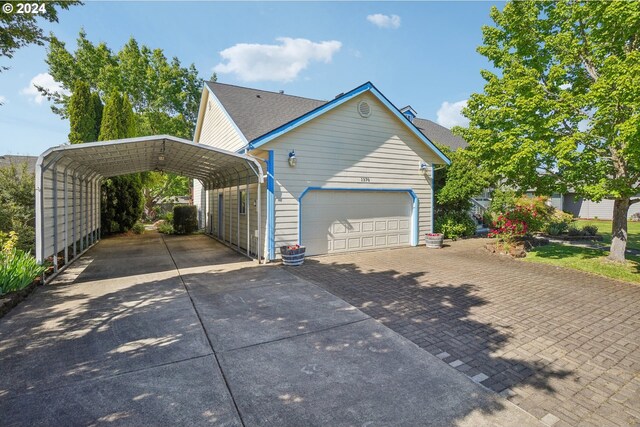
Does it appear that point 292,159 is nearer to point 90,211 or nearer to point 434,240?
point 434,240

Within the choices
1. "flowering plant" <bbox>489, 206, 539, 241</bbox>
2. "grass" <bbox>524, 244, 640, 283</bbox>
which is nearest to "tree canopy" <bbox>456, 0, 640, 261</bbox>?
"grass" <bbox>524, 244, 640, 283</bbox>

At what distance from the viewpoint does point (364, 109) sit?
424 inches

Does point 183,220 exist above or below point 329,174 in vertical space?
below

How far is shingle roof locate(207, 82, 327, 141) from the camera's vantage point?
10.6 m

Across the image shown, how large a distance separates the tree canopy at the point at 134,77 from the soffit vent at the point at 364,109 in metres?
20.5

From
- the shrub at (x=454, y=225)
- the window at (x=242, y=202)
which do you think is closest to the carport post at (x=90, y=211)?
the window at (x=242, y=202)

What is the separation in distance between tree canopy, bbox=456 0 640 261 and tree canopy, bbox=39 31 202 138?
24591 mm

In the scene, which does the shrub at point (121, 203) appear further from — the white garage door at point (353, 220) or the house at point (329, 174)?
the white garage door at point (353, 220)

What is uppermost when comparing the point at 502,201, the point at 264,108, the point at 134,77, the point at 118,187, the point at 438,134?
the point at 134,77

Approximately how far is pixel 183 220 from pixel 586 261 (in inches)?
698

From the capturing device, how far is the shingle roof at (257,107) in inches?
416

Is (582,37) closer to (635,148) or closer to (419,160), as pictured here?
(635,148)

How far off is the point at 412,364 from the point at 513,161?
752 centimetres

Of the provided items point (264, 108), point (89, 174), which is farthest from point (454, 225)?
point (89, 174)
